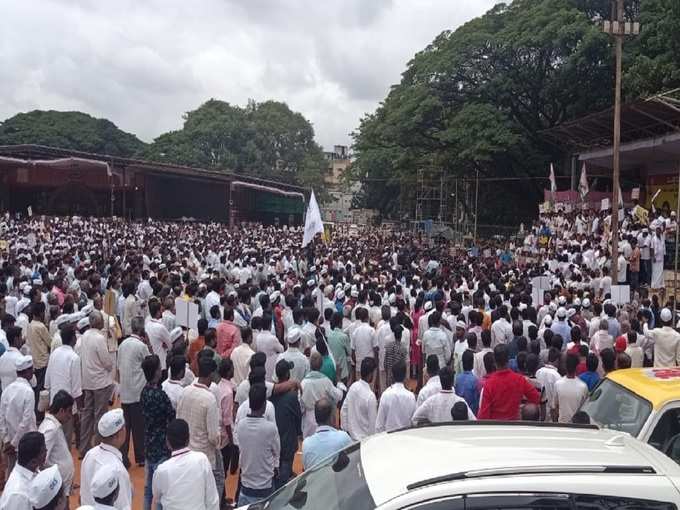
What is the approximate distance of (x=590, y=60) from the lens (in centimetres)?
2934

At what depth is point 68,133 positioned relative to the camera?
6216cm

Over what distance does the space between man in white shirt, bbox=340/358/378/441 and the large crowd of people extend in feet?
0.04

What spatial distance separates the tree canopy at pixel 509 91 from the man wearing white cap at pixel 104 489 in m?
26.0

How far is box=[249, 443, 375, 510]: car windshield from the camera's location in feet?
9.06

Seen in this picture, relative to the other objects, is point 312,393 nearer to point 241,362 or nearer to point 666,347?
point 241,362

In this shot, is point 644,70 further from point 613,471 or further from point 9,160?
point 9,160

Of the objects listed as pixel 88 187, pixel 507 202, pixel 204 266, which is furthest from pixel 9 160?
pixel 507 202

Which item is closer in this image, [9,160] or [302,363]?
[302,363]

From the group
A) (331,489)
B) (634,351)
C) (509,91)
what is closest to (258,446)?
(331,489)

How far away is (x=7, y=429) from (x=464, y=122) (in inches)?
1143

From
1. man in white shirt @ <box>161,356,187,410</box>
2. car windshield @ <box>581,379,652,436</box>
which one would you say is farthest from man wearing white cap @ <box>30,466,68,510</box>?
car windshield @ <box>581,379,652,436</box>

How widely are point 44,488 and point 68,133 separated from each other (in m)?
64.6

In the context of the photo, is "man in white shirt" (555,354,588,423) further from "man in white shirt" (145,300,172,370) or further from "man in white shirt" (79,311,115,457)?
"man in white shirt" (79,311,115,457)

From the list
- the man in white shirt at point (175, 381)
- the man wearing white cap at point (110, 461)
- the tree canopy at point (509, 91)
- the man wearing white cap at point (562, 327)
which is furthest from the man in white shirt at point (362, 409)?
the tree canopy at point (509, 91)
